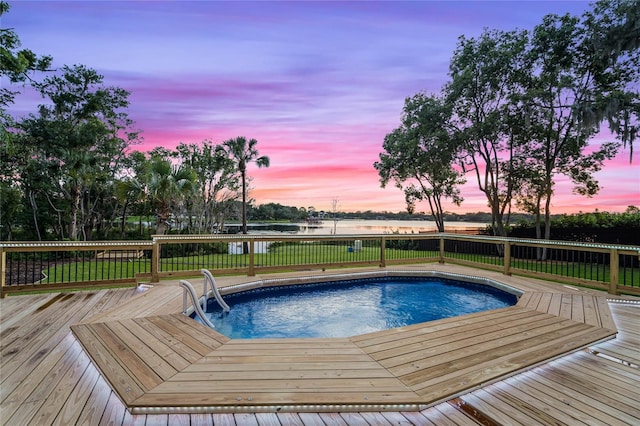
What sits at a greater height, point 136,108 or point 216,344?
point 136,108

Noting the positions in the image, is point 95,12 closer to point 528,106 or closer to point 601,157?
point 528,106

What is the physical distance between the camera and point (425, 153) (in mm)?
13969

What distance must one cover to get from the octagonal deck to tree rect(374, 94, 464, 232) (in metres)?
10.6

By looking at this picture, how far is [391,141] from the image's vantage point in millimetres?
16469

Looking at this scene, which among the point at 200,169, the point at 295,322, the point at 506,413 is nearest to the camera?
the point at 506,413

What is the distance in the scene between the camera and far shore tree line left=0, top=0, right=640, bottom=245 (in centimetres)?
977

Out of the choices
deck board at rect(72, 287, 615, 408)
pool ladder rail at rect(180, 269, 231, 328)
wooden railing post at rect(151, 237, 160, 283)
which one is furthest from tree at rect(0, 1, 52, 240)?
deck board at rect(72, 287, 615, 408)

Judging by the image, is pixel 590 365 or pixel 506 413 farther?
pixel 590 365

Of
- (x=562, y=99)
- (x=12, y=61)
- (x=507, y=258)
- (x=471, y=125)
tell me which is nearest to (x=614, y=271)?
(x=507, y=258)

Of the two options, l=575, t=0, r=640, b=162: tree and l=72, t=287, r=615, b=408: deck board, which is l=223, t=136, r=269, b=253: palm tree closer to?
l=575, t=0, r=640, b=162: tree

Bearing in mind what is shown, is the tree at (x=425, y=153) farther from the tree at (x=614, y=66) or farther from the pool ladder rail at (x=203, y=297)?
the pool ladder rail at (x=203, y=297)

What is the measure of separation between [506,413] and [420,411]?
1.75 feet

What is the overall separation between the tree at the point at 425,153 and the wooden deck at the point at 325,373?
10.7 m

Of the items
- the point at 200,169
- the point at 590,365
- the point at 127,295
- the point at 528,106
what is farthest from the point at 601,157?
the point at 200,169
